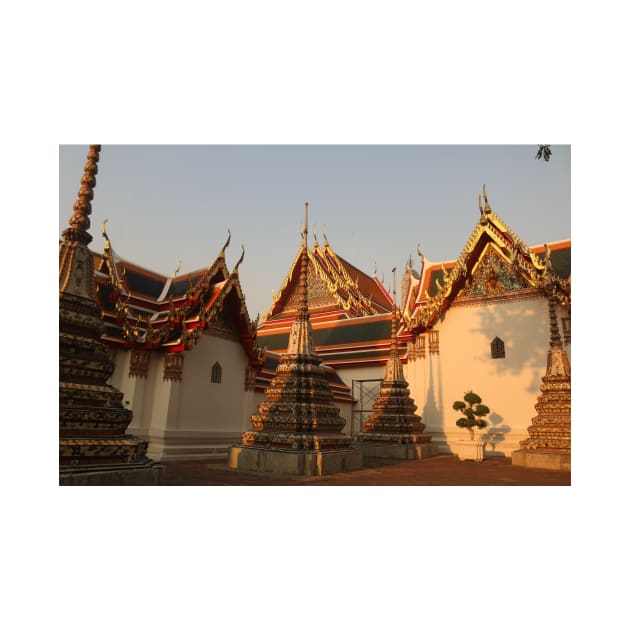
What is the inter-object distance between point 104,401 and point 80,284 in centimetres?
119

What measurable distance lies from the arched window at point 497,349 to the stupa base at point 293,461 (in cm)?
604

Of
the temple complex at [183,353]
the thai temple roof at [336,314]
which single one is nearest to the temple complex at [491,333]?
the thai temple roof at [336,314]

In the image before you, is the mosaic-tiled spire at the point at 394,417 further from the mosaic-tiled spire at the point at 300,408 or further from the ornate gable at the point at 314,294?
the ornate gable at the point at 314,294

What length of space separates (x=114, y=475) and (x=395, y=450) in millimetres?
7348

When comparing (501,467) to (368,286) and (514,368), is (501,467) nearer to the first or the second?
(514,368)

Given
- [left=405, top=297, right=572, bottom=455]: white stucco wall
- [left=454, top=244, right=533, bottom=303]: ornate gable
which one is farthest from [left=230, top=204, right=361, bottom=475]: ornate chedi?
[left=454, top=244, right=533, bottom=303]: ornate gable

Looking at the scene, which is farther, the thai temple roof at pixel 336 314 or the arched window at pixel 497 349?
the thai temple roof at pixel 336 314

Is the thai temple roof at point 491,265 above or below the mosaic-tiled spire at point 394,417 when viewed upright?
above

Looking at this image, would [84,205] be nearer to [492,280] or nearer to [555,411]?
[555,411]

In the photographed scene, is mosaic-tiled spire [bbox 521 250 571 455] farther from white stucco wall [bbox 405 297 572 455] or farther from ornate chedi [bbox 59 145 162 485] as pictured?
ornate chedi [bbox 59 145 162 485]

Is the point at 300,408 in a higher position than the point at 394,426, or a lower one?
higher

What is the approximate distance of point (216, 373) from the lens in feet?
35.0

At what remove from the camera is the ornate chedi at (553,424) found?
27.1ft

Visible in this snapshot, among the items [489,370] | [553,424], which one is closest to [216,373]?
[489,370]
